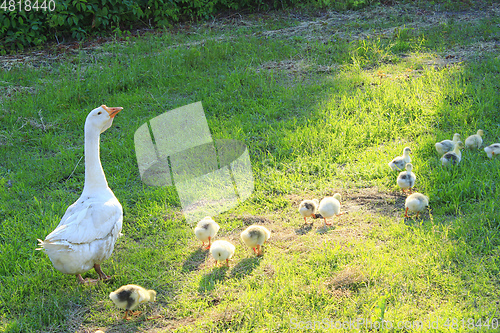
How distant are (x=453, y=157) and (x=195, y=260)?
329 cm

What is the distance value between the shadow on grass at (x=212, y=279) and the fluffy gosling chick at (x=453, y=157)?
9.76ft

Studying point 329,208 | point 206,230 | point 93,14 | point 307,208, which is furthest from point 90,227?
point 93,14

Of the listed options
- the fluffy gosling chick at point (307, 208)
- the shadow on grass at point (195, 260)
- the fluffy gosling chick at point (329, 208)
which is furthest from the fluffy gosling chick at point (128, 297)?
the fluffy gosling chick at point (329, 208)

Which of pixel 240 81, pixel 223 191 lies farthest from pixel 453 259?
pixel 240 81

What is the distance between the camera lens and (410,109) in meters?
6.86

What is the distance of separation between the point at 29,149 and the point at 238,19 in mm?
6954

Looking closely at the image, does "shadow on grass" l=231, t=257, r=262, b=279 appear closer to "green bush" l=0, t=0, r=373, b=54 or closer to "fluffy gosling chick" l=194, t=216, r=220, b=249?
"fluffy gosling chick" l=194, t=216, r=220, b=249

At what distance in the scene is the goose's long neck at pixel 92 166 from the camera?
4.39 meters

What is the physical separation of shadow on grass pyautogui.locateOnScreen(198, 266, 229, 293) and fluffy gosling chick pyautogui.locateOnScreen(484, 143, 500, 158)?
11.7ft

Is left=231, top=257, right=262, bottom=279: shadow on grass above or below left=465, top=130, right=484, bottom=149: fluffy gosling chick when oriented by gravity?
below

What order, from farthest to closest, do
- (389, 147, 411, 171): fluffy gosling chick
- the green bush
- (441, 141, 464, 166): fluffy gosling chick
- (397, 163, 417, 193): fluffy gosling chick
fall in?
the green bush, (389, 147, 411, 171): fluffy gosling chick, (441, 141, 464, 166): fluffy gosling chick, (397, 163, 417, 193): fluffy gosling chick

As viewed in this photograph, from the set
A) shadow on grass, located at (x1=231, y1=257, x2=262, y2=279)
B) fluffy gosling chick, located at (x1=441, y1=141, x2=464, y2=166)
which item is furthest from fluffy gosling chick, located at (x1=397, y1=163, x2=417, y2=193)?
shadow on grass, located at (x1=231, y1=257, x2=262, y2=279)

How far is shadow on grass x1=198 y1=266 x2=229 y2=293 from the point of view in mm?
4023

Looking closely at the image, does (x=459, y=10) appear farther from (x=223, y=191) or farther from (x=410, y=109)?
(x=223, y=191)
